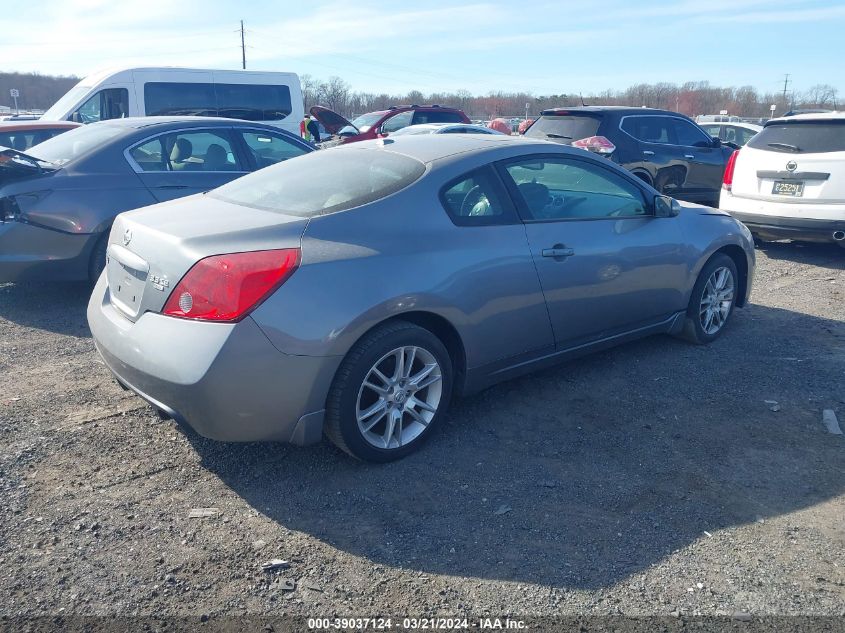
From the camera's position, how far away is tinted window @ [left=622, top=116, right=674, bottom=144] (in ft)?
34.7

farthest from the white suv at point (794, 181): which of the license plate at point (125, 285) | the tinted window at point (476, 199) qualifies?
the license plate at point (125, 285)

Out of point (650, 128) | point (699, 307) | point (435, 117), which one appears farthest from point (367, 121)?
point (699, 307)

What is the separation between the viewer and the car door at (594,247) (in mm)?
4211

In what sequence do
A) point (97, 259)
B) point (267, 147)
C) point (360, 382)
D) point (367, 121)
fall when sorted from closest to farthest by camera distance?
1. point (360, 382)
2. point (97, 259)
3. point (267, 147)
4. point (367, 121)

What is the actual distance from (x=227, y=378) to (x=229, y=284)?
0.39 metres

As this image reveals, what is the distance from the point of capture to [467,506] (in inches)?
129

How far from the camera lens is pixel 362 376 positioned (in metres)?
3.38

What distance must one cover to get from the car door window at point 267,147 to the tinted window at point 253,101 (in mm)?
8330

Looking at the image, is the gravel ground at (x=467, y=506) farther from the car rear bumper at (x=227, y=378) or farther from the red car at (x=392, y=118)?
the red car at (x=392, y=118)

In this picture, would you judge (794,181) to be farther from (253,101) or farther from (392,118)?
(253,101)

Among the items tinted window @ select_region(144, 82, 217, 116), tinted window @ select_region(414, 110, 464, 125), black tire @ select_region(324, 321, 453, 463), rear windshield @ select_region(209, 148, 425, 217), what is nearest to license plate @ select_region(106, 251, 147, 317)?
rear windshield @ select_region(209, 148, 425, 217)

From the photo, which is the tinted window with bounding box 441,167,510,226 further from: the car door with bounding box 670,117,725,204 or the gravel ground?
the car door with bounding box 670,117,725,204

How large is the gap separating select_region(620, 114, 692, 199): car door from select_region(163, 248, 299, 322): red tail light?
8.07 m

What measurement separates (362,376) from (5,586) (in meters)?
1.59
